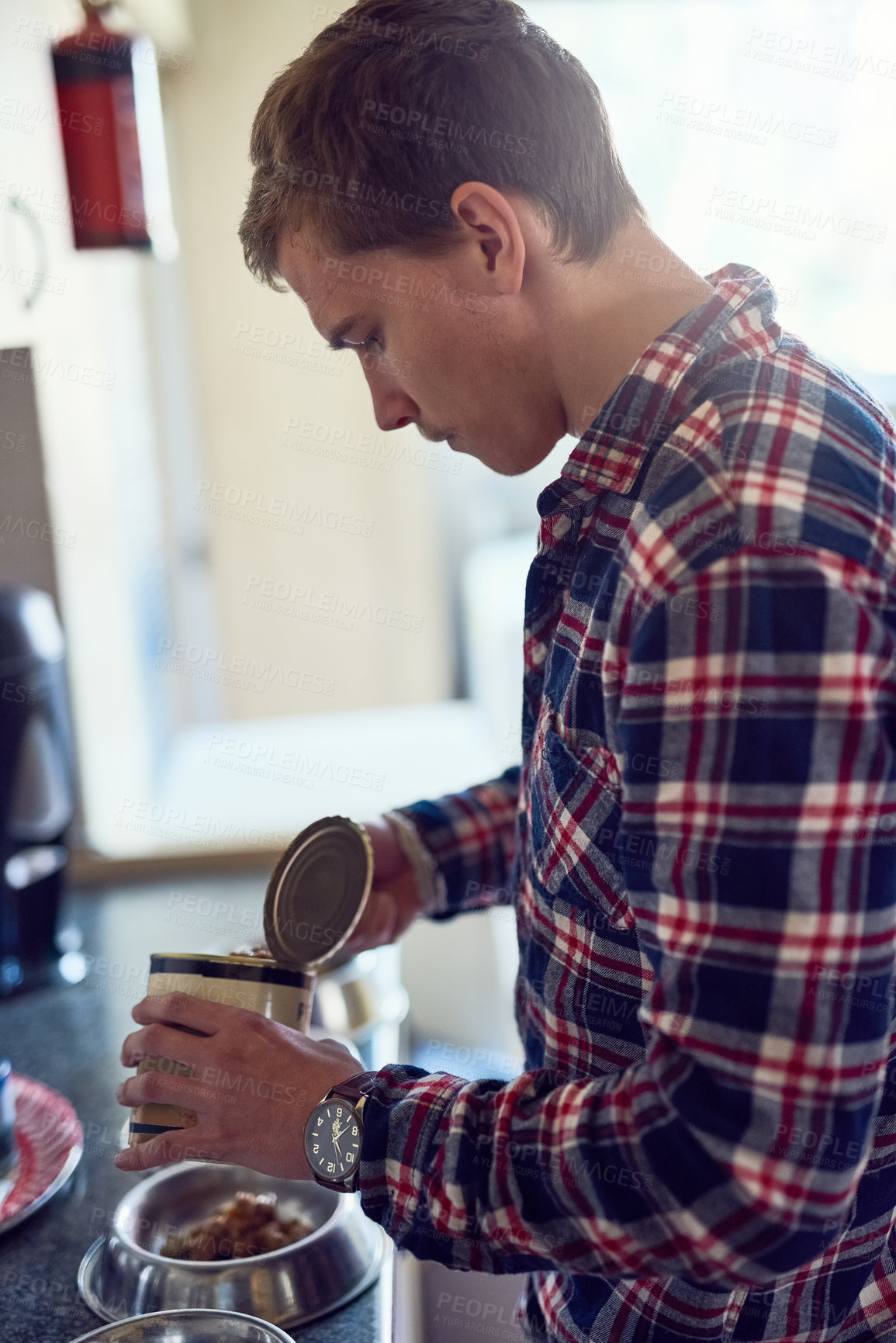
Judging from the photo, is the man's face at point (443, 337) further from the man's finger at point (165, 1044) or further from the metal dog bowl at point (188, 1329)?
the metal dog bowl at point (188, 1329)

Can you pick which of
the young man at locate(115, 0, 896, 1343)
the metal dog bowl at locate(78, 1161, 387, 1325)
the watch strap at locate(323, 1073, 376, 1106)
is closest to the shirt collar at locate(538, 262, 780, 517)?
the young man at locate(115, 0, 896, 1343)

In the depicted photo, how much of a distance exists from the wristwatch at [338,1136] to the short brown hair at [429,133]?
488 millimetres

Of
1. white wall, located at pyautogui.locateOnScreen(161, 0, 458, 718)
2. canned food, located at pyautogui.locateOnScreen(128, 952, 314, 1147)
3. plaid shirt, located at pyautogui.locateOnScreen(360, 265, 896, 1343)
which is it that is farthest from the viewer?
white wall, located at pyautogui.locateOnScreen(161, 0, 458, 718)

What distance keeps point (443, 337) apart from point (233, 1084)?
47 centimetres

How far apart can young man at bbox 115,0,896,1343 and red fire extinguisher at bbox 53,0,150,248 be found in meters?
0.71

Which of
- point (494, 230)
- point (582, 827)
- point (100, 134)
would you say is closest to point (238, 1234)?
point (582, 827)

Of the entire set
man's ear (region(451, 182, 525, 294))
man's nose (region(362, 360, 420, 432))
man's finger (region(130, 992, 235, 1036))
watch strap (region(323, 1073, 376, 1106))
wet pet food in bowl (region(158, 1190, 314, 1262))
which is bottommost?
wet pet food in bowl (region(158, 1190, 314, 1262))

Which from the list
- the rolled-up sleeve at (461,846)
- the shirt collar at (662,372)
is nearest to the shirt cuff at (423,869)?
the rolled-up sleeve at (461,846)

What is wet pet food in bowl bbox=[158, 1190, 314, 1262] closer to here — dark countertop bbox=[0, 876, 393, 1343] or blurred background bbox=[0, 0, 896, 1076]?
dark countertop bbox=[0, 876, 393, 1343]

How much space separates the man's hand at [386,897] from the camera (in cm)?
97

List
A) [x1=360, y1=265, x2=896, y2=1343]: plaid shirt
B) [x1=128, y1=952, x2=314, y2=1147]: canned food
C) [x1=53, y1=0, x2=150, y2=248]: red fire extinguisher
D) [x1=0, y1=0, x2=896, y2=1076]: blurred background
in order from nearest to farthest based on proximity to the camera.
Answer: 1. [x1=360, y1=265, x2=896, y2=1343]: plaid shirt
2. [x1=128, y1=952, x2=314, y2=1147]: canned food
3. [x1=53, y1=0, x2=150, y2=248]: red fire extinguisher
4. [x1=0, y1=0, x2=896, y2=1076]: blurred background

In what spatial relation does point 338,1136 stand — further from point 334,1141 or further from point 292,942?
point 292,942

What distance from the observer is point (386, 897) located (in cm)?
97

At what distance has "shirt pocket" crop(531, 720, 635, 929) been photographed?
2.02 feet
